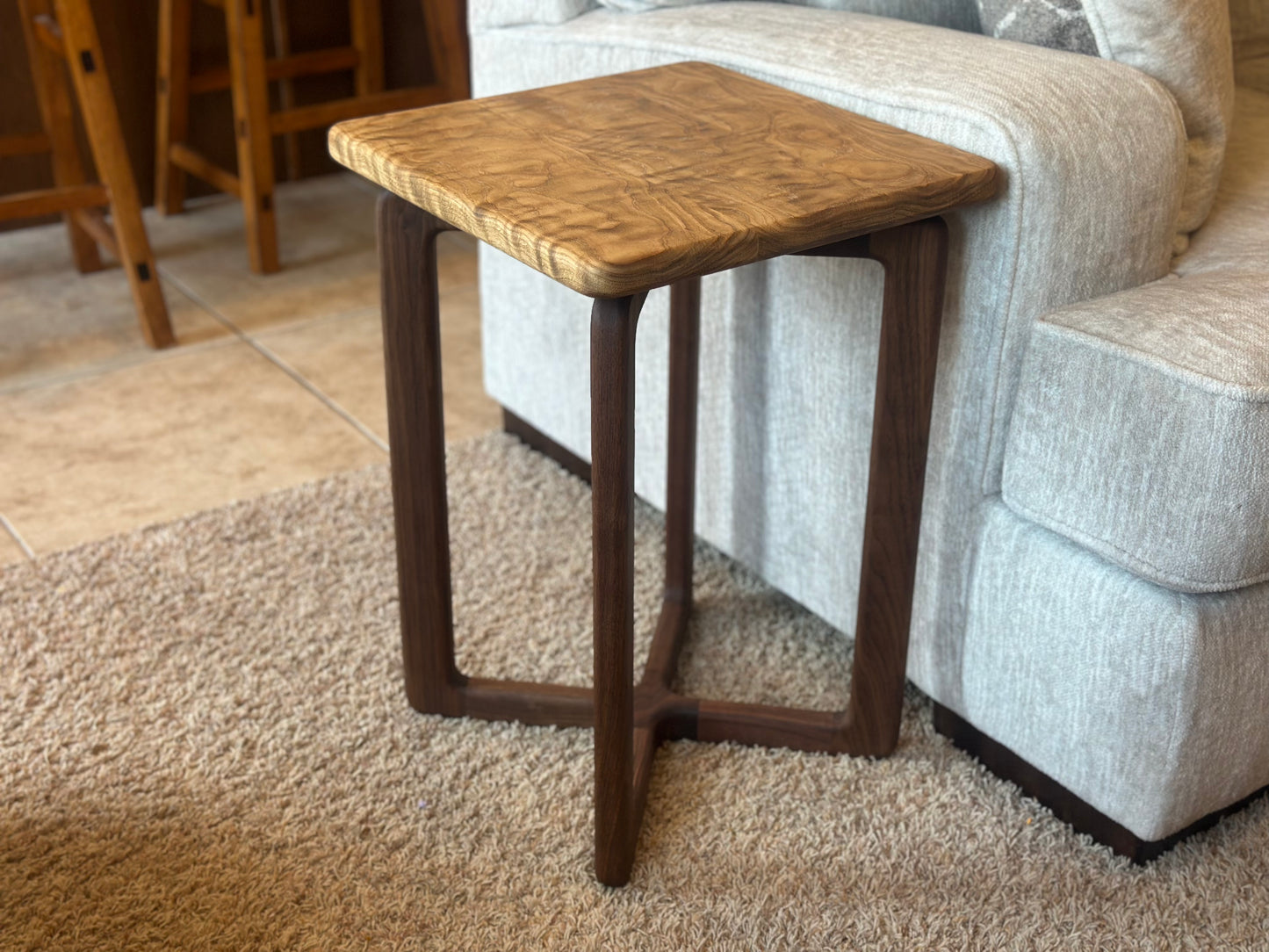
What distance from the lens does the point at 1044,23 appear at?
45.3 inches

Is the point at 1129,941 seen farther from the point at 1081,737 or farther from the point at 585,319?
the point at 585,319

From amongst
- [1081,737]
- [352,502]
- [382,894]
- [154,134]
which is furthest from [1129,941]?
[154,134]

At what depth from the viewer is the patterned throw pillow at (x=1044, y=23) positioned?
3.72ft

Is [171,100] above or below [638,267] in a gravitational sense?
below

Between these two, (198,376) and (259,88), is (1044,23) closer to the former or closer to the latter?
(198,376)

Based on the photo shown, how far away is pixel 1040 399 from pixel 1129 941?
428mm

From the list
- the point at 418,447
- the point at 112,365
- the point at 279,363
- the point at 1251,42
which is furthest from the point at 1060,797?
the point at 112,365

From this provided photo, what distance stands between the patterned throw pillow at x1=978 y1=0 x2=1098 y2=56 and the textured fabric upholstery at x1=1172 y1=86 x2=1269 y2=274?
20cm

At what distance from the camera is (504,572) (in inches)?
59.5

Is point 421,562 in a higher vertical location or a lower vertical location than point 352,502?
higher

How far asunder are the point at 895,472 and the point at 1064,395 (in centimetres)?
15

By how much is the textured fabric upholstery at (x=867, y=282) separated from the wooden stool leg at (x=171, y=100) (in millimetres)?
1109

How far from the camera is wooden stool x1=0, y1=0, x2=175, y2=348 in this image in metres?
1.92

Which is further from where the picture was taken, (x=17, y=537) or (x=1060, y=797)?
(x=17, y=537)
